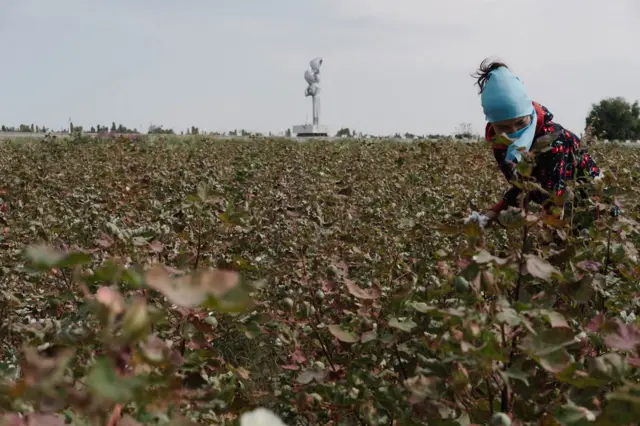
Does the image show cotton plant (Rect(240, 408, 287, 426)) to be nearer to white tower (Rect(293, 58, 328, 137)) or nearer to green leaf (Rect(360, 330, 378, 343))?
green leaf (Rect(360, 330, 378, 343))

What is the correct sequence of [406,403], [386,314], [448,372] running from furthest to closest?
[386,314], [406,403], [448,372]

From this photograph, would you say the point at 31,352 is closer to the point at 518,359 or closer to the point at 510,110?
the point at 518,359

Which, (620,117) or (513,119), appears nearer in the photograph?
(513,119)

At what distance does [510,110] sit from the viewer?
10.7 feet

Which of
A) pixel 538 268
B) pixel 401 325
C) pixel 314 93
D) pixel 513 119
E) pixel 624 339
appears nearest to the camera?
pixel 624 339

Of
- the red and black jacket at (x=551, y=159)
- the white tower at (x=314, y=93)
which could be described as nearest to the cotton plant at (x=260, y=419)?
the red and black jacket at (x=551, y=159)

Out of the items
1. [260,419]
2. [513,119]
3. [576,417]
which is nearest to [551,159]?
[513,119]

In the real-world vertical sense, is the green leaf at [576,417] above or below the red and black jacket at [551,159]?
below

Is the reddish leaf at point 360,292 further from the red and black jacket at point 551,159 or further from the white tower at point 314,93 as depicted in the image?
the white tower at point 314,93

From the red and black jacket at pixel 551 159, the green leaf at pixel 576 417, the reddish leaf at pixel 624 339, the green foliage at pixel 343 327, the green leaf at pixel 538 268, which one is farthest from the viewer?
the red and black jacket at pixel 551 159

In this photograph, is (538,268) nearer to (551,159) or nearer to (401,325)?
(401,325)

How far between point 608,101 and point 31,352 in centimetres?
5313

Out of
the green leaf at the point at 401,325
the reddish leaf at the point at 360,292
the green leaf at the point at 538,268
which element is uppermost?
the green leaf at the point at 538,268

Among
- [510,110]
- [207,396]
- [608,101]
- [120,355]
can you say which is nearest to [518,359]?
[207,396]
